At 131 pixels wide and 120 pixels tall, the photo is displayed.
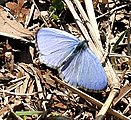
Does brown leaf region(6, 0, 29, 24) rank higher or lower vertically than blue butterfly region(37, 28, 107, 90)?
higher

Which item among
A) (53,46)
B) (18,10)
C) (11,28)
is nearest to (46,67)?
(53,46)

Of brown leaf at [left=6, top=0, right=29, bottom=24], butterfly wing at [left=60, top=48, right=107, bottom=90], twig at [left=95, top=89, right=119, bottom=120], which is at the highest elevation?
brown leaf at [left=6, top=0, right=29, bottom=24]

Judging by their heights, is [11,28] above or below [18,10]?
below

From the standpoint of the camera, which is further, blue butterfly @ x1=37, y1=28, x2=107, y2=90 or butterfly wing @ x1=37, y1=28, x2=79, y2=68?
butterfly wing @ x1=37, y1=28, x2=79, y2=68

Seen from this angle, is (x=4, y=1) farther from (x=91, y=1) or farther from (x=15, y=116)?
(x=15, y=116)

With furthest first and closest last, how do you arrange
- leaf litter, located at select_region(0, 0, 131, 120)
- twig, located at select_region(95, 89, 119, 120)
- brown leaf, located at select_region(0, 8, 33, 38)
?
brown leaf, located at select_region(0, 8, 33, 38), leaf litter, located at select_region(0, 0, 131, 120), twig, located at select_region(95, 89, 119, 120)

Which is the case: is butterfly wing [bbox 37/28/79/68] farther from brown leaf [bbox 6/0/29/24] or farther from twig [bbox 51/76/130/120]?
brown leaf [bbox 6/0/29/24]

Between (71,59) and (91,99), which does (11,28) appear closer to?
(71,59)

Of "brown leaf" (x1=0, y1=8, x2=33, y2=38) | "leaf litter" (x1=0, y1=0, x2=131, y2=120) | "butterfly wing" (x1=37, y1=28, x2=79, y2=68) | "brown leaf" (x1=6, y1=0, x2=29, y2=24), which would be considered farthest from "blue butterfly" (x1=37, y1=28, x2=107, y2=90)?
"brown leaf" (x1=6, y1=0, x2=29, y2=24)

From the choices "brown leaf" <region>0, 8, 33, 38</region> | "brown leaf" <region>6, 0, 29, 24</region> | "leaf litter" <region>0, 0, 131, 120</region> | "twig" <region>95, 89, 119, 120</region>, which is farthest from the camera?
"brown leaf" <region>6, 0, 29, 24</region>
